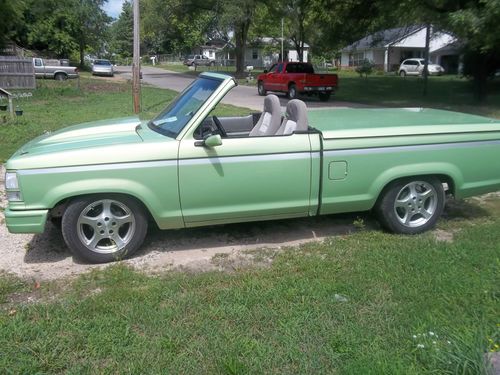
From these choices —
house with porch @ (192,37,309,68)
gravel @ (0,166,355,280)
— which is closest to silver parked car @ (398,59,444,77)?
house with porch @ (192,37,309,68)

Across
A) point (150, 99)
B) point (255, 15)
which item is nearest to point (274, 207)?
point (150, 99)

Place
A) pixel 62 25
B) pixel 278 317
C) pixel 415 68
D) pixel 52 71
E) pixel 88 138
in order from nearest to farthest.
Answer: pixel 278 317 < pixel 88 138 < pixel 52 71 < pixel 415 68 < pixel 62 25

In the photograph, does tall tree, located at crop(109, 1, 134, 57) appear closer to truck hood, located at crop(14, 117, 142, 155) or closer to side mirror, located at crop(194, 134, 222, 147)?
truck hood, located at crop(14, 117, 142, 155)

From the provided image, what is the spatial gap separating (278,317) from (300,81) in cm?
1995

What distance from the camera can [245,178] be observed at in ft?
15.2

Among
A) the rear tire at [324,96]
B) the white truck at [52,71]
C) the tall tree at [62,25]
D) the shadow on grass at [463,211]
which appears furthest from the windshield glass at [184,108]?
the tall tree at [62,25]

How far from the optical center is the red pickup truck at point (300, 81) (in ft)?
73.9

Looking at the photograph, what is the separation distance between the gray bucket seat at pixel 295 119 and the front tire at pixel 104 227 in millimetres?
1603

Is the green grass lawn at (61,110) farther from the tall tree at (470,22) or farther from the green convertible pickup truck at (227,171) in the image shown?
the tall tree at (470,22)

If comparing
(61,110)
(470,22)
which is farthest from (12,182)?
(61,110)

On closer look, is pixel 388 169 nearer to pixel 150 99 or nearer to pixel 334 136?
pixel 334 136

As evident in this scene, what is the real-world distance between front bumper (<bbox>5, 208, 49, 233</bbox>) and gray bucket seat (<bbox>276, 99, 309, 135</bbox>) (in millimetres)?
2297

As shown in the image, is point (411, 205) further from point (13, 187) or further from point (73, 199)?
point (13, 187)

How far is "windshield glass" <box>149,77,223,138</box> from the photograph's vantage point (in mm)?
4734
